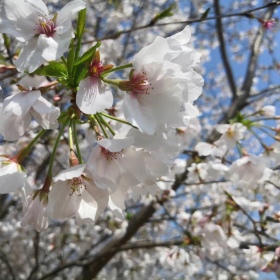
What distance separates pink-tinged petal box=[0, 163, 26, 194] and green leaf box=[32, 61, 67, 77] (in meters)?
0.26

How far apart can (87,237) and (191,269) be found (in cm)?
284

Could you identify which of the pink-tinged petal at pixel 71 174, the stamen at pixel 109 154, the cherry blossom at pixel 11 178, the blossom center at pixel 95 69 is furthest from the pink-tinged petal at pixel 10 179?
the blossom center at pixel 95 69

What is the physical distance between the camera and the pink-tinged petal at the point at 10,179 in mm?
940

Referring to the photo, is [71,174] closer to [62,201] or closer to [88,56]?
[62,201]

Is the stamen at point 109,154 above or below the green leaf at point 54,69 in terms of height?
below

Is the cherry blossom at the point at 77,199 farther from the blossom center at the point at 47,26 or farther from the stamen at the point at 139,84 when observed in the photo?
the blossom center at the point at 47,26

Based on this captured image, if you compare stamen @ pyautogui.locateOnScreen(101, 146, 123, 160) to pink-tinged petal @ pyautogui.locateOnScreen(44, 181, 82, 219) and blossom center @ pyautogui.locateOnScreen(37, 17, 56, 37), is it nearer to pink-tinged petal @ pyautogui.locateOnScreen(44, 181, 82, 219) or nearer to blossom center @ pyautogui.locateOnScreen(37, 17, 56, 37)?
pink-tinged petal @ pyautogui.locateOnScreen(44, 181, 82, 219)

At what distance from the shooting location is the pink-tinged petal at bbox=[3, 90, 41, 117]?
3.04ft

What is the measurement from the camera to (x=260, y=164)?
7.84 feet

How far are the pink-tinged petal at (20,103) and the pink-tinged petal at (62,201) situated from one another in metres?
0.21

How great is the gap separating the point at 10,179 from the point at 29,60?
0.30m

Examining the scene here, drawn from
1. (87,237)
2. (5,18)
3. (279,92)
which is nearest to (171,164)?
(5,18)

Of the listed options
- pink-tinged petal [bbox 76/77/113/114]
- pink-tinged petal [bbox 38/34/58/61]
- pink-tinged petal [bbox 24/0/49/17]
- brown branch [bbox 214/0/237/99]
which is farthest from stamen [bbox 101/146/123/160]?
brown branch [bbox 214/0/237/99]

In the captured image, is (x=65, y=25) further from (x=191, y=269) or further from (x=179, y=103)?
(x=191, y=269)
